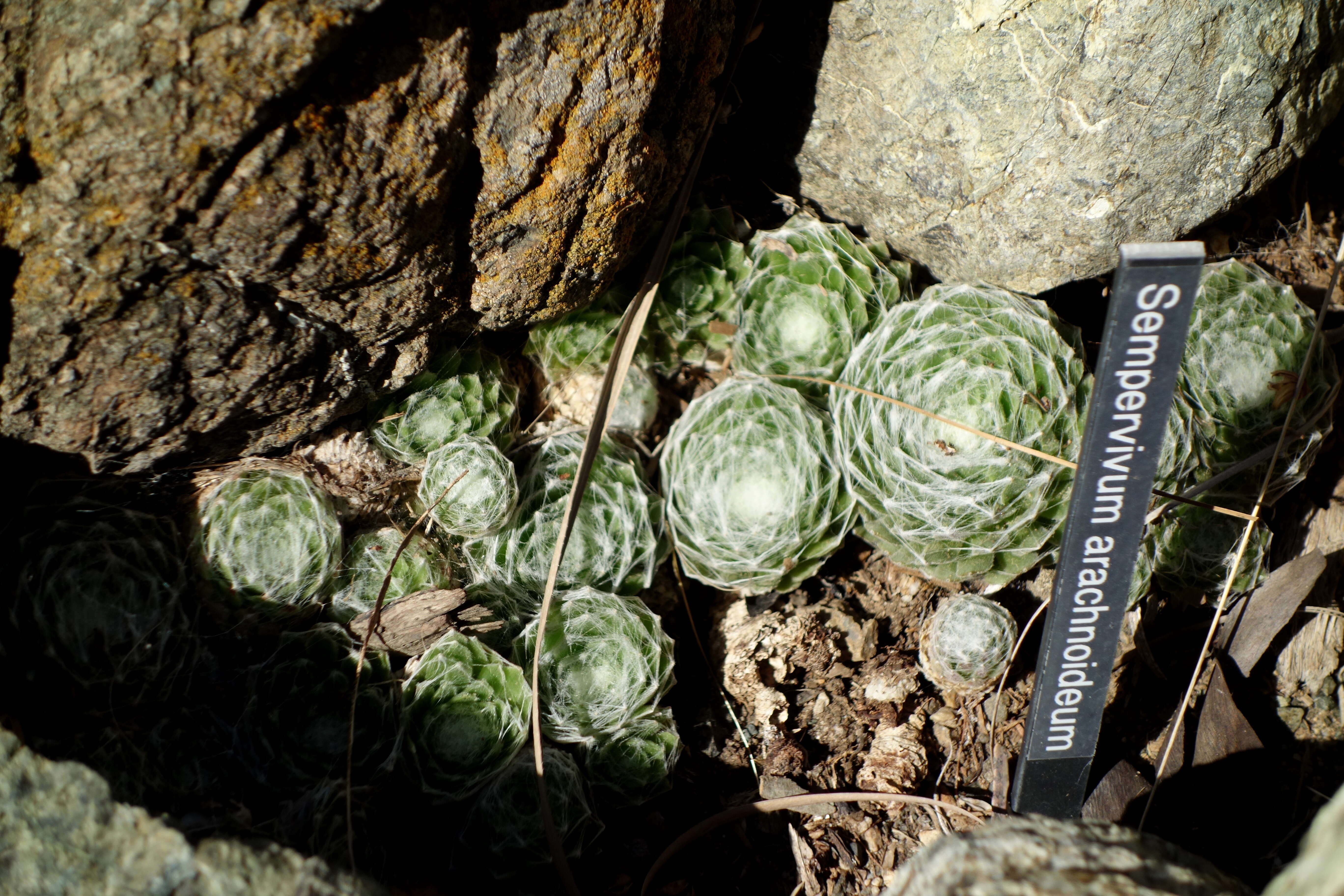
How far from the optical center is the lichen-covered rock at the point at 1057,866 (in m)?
1.32

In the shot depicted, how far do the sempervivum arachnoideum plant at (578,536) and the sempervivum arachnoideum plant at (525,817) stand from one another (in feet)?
1.57

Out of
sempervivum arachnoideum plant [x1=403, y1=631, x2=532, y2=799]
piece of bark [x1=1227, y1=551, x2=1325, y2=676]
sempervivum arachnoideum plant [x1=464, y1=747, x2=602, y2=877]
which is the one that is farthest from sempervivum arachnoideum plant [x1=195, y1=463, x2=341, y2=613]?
piece of bark [x1=1227, y1=551, x2=1325, y2=676]

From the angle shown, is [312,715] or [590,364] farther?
[590,364]

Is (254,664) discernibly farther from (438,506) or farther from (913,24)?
(913,24)

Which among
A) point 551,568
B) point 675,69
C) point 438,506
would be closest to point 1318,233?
point 675,69

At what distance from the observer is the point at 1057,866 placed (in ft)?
4.47

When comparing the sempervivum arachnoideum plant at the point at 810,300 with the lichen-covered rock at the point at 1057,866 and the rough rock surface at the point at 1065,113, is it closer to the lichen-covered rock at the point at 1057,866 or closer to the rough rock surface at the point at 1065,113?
the rough rock surface at the point at 1065,113

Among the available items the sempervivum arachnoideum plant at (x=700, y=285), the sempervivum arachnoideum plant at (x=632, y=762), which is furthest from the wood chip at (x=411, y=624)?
the sempervivum arachnoideum plant at (x=700, y=285)

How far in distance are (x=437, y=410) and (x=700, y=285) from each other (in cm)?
83

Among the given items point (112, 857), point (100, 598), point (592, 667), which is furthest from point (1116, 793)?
point (100, 598)

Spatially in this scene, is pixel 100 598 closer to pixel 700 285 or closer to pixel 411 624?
pixel 411 624

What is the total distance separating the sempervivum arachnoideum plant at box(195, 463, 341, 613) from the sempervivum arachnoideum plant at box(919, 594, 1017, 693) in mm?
1615

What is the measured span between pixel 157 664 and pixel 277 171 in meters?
1.17

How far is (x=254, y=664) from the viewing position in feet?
7.00
